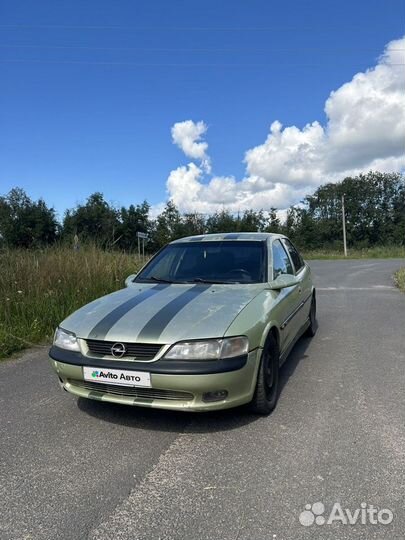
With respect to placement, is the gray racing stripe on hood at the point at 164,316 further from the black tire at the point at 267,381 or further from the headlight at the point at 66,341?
the black tire at the point at 267,381

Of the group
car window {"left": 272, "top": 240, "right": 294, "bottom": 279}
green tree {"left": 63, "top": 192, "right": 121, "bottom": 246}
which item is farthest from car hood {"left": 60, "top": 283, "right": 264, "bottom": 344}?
green tree {"left": 63, "top": 192, "right": 121, "bottom": 246}

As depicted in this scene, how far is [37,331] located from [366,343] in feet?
15.5

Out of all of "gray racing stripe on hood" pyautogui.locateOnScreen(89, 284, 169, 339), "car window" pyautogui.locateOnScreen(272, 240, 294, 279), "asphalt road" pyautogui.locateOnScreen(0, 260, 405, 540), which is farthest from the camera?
"car window" pyautogui.locateOnScreen(272, 240, 294, 279)

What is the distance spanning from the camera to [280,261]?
16.6 feet

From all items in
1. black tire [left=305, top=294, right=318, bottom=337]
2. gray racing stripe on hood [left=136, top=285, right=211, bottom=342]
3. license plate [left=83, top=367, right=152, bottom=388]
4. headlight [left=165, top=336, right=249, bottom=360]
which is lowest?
black tire [left=305, top=294, right=318, bottom=337]

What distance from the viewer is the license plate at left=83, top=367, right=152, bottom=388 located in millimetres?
3104

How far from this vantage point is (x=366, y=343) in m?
6.09

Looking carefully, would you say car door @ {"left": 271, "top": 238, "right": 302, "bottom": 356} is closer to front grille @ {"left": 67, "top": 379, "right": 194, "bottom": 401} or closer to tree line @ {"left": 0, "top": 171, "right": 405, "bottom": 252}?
front grille @ {"left": 67, "top": 379, "right": 194, "bottom": 401}

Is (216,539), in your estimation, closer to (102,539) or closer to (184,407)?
(102,539)

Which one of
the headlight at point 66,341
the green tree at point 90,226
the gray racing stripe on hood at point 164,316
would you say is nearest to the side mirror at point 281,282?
the gray racing stripe on hood at point 164,316

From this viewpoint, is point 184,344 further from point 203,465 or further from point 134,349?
point 203,465

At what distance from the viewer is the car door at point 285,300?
4.19 m

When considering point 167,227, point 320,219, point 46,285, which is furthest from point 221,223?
point 46,285

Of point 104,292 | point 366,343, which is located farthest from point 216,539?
point 104,292
